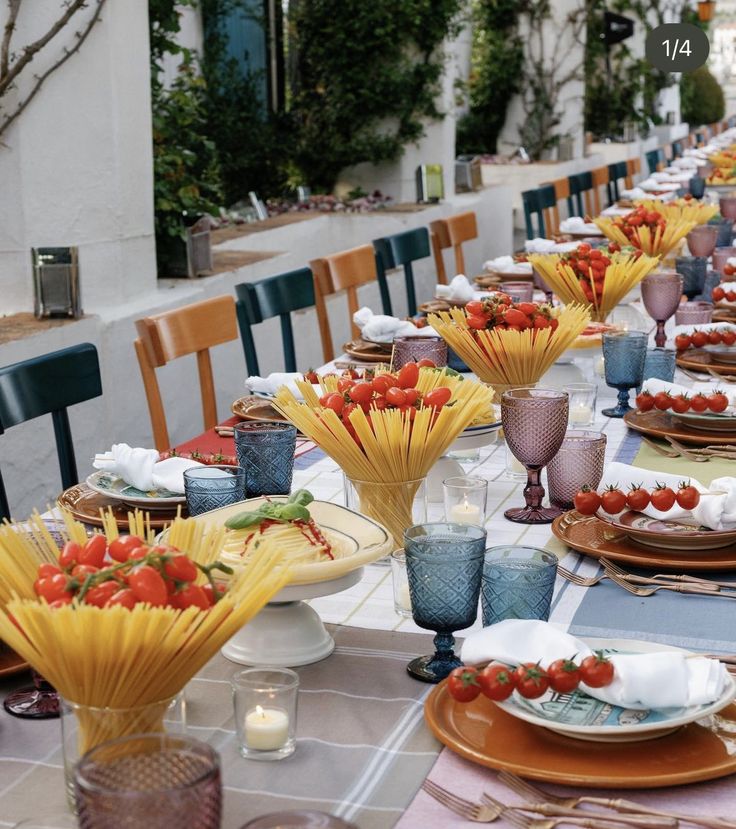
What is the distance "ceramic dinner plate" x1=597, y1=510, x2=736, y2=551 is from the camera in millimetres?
1636

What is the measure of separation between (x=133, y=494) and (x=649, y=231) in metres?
2.63

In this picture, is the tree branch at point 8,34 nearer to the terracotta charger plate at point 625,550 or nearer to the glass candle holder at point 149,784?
the terracotta charger plate at point 625,550

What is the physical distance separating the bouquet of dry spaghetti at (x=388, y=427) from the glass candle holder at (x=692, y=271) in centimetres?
210

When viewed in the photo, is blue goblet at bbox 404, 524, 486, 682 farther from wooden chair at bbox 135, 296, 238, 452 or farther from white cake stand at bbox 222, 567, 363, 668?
wooden chair at bbox 135, 296, 238, 452

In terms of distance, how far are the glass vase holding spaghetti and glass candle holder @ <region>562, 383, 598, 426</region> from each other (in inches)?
54.7

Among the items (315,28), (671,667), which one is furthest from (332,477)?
(315,28)

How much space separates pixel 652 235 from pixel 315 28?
4398 millimetres

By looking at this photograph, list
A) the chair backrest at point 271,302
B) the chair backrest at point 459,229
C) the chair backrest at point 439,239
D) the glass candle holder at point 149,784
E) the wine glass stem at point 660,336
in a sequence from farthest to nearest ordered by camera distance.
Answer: the chair backrest at point 459,229 → the chair backrest at point 439,239 → the chair backrest at point 271,302 → the wine glass stem at point 660,336 → the glass candle holder at point 149,784

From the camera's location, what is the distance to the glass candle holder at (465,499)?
1.71 meters

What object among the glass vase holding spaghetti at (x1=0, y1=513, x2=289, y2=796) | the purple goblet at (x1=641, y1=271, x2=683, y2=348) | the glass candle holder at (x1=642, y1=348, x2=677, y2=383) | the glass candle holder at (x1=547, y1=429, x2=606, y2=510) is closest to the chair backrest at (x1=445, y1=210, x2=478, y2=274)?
the purple goblet at (x1=641, y1=271, x2=683, y2=348)

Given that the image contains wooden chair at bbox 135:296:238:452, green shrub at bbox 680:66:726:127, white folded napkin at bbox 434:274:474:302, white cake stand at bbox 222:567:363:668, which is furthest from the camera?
green shrub at bbox 680:66:726:127

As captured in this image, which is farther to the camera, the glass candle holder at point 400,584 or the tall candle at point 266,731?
the glass candle holder at point 400,584

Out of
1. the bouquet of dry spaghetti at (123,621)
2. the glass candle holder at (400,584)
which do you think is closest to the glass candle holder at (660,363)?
the glass candle holder at (400,584)

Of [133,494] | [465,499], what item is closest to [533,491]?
[465,499]
